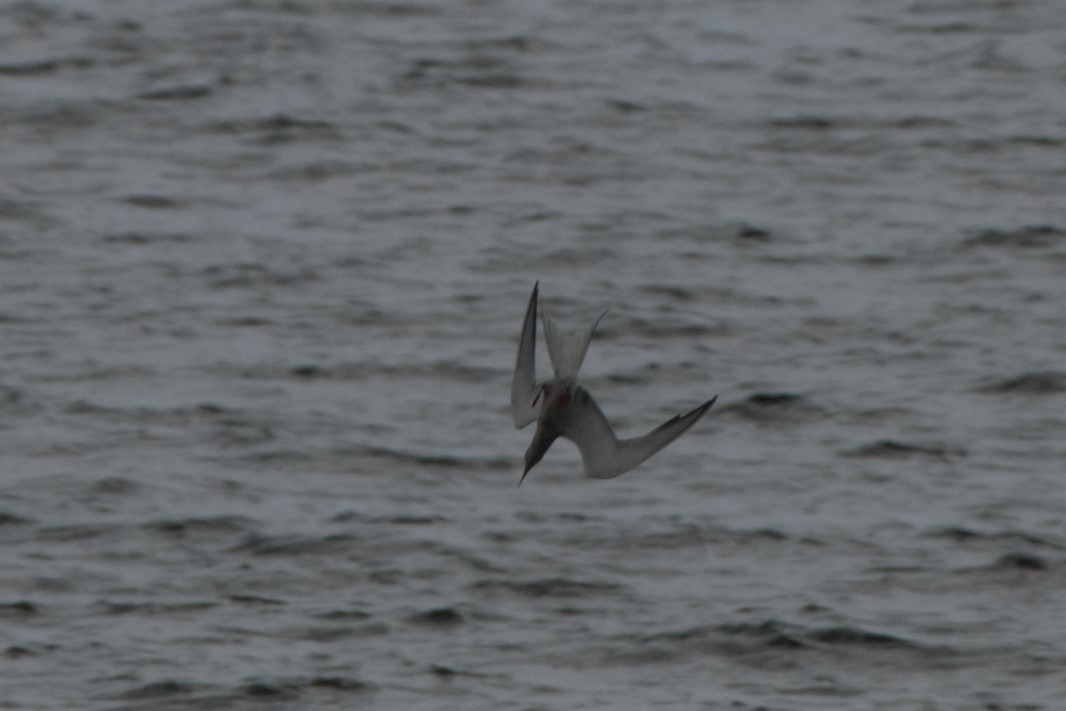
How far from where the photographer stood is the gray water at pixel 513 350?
41.7 feet

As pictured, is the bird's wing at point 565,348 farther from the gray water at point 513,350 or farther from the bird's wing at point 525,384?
the gray water at point 513,350

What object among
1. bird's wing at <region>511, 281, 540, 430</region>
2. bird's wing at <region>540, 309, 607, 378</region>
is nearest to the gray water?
bird's wing at <region>511, 281, 540, 430</region>

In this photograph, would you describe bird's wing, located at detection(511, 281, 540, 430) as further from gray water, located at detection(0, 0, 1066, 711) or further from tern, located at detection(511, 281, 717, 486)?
gray water, located at detection(0, 0, 1066, 711)

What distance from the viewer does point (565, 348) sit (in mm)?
7883

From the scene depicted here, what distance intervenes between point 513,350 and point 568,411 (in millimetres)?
8913

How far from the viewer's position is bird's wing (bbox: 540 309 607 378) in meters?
7.77

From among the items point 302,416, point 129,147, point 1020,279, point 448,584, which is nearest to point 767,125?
point 1020,279

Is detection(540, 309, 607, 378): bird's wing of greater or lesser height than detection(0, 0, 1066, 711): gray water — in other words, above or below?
above

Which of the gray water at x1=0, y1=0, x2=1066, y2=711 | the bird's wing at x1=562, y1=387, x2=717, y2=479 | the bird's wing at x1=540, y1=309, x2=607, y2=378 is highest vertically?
the bird's wing at x1=540, y1=309, x2=607, y2=378

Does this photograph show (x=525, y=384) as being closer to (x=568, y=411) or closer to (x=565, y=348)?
(x=568, y=411)

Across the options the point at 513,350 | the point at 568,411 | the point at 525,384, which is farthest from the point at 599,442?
the point at 513,350

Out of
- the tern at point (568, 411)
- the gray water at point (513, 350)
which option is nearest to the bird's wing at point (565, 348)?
the tern at point (568, 411)

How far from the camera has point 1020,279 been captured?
18500 millimetres

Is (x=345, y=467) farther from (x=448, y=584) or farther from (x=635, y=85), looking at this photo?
(x=635, y=85)
